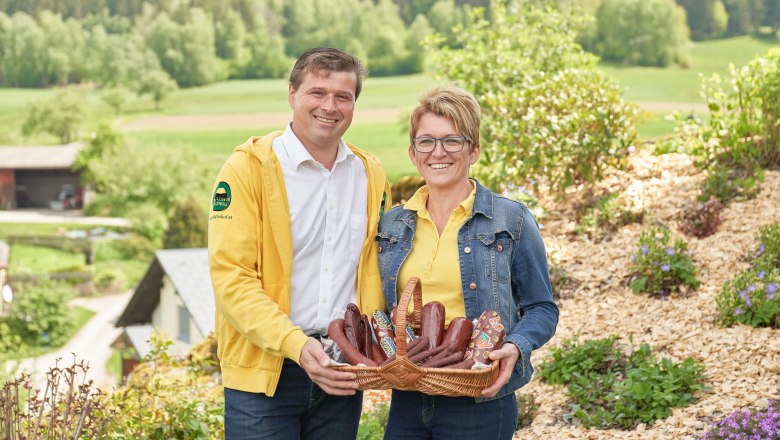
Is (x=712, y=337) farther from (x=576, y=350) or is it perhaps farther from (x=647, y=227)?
(x=647, y=227)

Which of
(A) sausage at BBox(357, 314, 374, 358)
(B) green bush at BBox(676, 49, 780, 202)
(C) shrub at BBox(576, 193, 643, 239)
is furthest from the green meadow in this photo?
(A) sausage at BBox(357, 314, 374, 358)

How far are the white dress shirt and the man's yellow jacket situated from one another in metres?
0.04

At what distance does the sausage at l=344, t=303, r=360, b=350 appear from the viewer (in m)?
2.26

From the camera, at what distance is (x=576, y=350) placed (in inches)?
192

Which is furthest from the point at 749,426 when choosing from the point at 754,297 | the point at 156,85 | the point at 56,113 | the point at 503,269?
the point at 56,113

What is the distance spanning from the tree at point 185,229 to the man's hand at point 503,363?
98.5 ft

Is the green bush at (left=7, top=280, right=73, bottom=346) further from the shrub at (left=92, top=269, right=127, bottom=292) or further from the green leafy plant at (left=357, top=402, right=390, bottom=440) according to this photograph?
the green leafy plant at (left=357, top=402, right=390, bottom=440)

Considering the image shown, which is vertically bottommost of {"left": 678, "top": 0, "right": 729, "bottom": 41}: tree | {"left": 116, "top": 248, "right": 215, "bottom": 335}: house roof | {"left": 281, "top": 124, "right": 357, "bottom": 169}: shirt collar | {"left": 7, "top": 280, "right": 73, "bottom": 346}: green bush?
{"left": 7, "top": 280, "right": 73, "bottom": 346}: green bush

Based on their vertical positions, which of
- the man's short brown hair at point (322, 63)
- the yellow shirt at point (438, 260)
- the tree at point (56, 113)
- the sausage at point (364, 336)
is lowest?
the tree at point (56, 113)

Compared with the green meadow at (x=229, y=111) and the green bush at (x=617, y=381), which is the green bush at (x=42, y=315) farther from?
the green bush at (x=617, y=381)

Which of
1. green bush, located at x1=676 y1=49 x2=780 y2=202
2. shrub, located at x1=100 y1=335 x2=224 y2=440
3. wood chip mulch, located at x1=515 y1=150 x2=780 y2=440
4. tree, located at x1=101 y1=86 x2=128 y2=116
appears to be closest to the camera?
shrub, located at x1=100 y1=335 x2=224 y2=440

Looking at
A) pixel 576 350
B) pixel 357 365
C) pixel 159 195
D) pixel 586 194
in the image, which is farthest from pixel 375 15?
pixel 357 365

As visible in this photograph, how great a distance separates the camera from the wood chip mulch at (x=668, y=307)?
4.16 meters

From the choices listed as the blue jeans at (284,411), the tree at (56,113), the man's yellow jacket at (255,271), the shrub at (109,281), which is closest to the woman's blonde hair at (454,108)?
the man's yellow jacket at (255,271)
